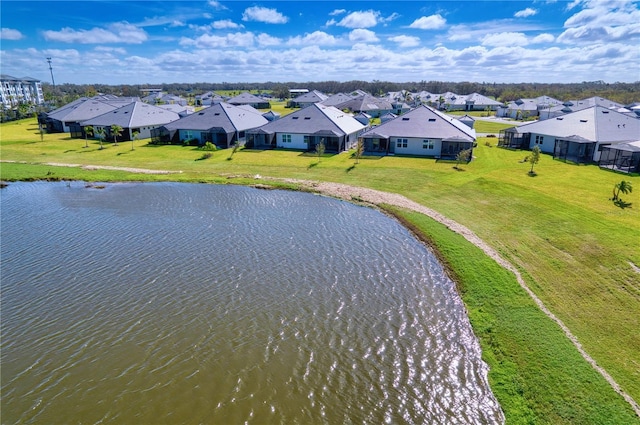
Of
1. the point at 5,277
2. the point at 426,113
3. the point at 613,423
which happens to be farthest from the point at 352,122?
the point at 613,423

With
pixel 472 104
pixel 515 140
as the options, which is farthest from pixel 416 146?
pixel 472 104

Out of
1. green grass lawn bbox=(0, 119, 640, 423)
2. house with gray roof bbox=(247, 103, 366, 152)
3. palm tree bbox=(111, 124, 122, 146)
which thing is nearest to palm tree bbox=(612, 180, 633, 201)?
green grass lawn bbox=(0, 119, 640, 423)

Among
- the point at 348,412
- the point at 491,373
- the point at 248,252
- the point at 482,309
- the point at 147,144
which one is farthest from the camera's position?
the point at 147,144

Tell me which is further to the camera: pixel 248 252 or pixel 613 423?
pixel 248 252

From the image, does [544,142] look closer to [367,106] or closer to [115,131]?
[367,106]

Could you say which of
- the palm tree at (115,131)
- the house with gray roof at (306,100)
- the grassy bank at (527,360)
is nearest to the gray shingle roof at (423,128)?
the grassy bank at (527,360)

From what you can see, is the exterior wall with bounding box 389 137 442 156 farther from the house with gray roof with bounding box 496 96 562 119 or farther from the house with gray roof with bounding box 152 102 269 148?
the house with gray roof with bounding box 496 96 562 119

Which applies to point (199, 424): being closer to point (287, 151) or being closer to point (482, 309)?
point (482, 309)
